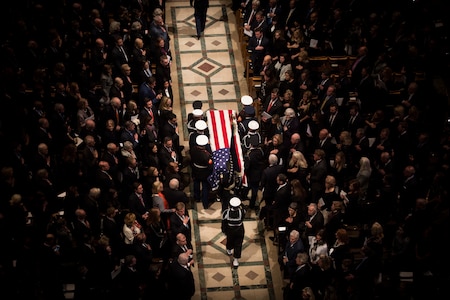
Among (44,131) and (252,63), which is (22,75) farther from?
(252,63)

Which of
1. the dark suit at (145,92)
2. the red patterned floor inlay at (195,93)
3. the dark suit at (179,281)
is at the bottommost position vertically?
the dark suit at (179,281)

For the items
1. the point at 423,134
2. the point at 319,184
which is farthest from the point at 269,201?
the point at 423,134

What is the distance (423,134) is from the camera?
529 inches

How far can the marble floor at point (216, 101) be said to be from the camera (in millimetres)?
12914

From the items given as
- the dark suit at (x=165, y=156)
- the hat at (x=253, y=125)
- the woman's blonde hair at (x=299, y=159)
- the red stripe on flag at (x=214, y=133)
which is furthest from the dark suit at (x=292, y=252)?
the red stripe on flag at (x=214, y=133)

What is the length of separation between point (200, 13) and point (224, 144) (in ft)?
15.4

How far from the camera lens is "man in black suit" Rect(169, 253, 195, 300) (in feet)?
37.2

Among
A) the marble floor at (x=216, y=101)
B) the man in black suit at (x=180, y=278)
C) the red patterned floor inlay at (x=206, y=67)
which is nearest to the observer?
the man in black suit at (x=180, y=278)

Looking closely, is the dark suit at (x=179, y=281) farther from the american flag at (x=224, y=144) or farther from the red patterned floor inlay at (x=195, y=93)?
the red patterned floor inlay at (x=195, y=93)

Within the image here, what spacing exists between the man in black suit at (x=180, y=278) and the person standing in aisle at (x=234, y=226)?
1335mm

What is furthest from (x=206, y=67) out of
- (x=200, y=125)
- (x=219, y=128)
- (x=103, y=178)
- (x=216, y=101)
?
(x=103, y=178)

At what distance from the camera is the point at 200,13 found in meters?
17.6

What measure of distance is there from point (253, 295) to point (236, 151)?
114 inches

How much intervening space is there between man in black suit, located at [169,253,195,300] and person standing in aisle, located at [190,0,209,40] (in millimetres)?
7992
